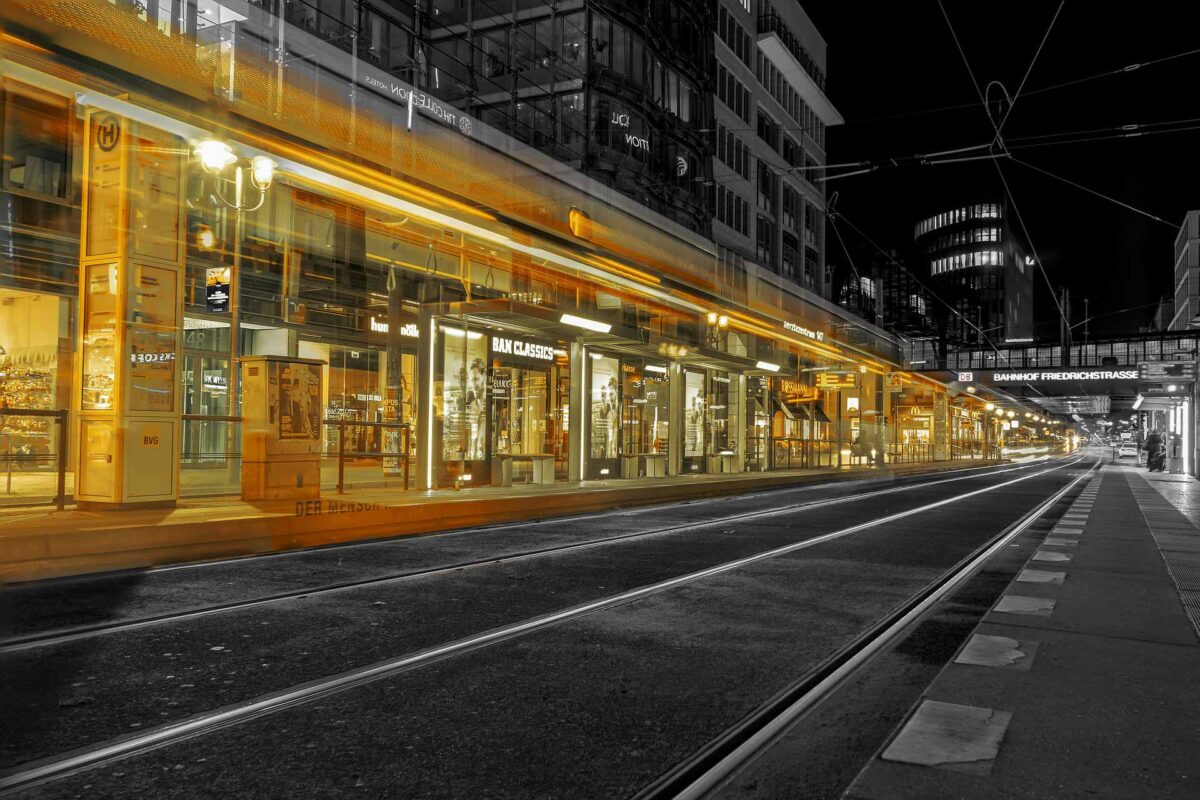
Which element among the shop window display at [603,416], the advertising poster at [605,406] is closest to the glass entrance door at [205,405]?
the shop window display at [603,416]

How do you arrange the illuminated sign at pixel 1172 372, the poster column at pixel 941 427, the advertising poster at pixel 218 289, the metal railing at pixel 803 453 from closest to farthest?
the advertising poster at pixel 218 289 → the illuminated sign at pixel 1172 372 → the metal railing at pixel 803 453 → the poster column at pixel 941 427

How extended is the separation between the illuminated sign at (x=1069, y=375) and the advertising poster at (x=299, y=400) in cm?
6116

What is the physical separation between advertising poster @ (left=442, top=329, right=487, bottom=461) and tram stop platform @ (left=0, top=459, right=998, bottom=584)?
3.48 feet

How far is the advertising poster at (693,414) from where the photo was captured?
28.7 meters

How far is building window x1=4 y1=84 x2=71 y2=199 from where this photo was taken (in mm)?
11656

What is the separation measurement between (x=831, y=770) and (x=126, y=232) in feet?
35.8

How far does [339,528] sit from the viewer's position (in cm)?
1230

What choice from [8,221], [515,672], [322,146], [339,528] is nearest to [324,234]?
[322,146]

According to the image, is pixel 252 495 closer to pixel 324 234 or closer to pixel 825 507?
pixel 324 234

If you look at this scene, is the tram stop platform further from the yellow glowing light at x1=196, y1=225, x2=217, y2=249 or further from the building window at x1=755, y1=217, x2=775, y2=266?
the building window at x1=755, y1=217, x2=775, y2=266

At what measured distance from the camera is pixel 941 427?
63.2 m

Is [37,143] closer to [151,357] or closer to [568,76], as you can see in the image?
[151,357]

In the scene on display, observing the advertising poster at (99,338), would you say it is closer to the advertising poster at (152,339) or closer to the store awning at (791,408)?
the advertising poster at (152,339)

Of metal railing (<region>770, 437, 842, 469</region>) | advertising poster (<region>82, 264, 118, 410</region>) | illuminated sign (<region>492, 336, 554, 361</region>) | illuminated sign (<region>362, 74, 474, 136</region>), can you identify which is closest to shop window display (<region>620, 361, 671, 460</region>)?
illuminated sign (<region>492, 336, 554, 361</region>)
